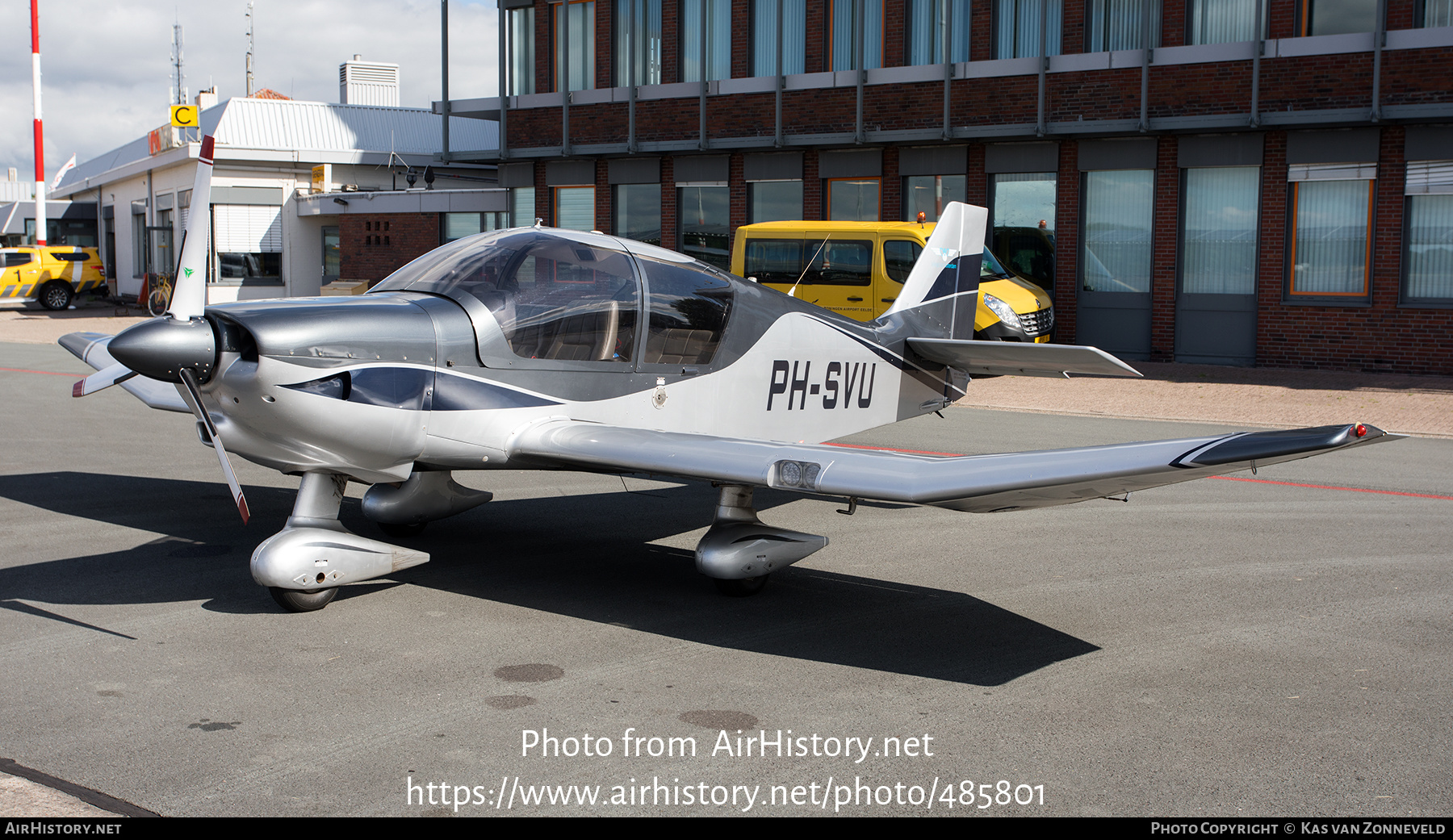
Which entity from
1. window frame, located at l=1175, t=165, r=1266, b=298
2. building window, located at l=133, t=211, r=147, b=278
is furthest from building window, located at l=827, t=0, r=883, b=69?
building window, located at l=133, t=211, r=147, b=278

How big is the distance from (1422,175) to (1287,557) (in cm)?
1434

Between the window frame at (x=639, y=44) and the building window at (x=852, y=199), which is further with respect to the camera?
the window frame at (x=639, y=44)

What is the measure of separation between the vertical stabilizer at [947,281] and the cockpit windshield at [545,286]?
2870 mm

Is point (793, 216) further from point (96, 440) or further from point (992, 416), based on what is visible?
point (96, 440)

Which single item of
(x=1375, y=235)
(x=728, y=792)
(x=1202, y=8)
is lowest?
(x=728, y=792)

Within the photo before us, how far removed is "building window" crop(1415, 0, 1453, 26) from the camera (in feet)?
60.0

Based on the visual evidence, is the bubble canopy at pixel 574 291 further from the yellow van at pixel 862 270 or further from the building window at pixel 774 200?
the building window at pixel 774 200

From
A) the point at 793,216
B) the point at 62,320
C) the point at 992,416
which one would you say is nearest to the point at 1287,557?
the point at 992,416

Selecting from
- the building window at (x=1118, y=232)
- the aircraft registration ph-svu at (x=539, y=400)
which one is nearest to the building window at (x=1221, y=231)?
the building window at (x=1118, y=232)

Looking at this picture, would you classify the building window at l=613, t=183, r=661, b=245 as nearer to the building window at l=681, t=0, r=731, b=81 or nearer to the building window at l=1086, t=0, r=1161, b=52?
the building window at l=681, t=0, r=731, b=81

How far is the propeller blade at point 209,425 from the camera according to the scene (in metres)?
5.46

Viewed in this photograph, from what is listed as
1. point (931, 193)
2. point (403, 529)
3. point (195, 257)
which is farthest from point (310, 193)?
point (195, 257)

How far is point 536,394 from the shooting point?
20.6 feet

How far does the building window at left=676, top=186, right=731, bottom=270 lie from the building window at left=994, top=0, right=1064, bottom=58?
21.0 ft
